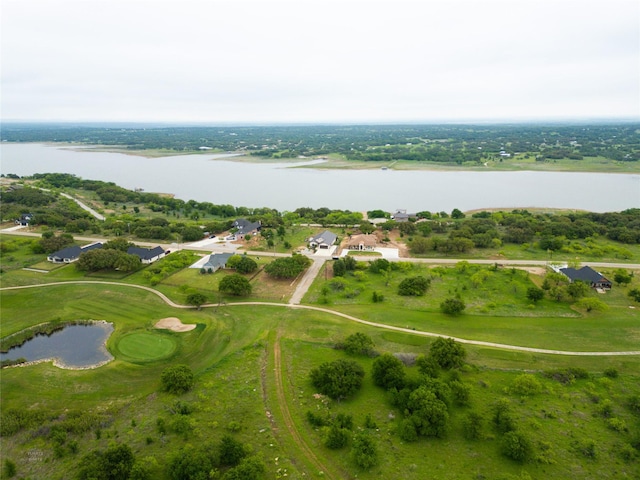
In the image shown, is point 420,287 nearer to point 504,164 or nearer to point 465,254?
point 465,254

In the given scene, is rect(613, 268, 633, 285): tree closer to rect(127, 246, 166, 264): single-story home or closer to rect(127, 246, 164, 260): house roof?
rect(127, 246, 166, 264): single-story home

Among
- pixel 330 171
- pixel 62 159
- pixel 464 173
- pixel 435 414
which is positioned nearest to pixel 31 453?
pixel 435 414

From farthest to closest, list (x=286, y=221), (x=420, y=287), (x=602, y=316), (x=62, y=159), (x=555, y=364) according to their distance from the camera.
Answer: (x=62, y=159) < (x=286, y=221) < (x=420, y=287) < (x=602, y=316) < (x=555, y=364)

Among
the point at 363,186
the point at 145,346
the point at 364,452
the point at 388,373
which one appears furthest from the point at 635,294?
the point at 363,186

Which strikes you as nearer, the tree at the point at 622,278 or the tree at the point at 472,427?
the tree at the point at 472,427

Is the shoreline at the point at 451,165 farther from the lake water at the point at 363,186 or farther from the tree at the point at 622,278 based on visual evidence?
the tree at the point at 622,278

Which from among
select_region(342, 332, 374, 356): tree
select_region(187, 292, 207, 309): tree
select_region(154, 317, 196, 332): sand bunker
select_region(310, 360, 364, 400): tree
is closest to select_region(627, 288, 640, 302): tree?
select_region(342, 332, 374, 356): tree

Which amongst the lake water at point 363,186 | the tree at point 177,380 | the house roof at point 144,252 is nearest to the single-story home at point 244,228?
the house roof at point 144,252
